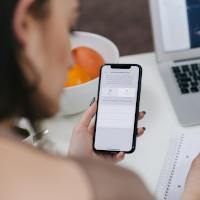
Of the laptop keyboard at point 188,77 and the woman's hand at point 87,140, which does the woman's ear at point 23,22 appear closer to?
the woman's hand at point 87,140

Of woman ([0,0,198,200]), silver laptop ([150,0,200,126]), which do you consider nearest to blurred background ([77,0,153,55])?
silver laptop ([150,0,200,126])

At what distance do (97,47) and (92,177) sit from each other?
0.68m

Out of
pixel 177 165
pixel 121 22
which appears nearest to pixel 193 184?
pixel 177 165

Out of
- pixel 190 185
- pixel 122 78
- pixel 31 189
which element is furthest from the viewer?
pixel 122 78

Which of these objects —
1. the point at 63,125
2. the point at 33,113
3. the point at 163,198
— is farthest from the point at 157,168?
the point at 33,113

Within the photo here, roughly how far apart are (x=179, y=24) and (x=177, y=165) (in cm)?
34

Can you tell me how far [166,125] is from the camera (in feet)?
2.97

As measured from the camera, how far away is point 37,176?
0.34 m

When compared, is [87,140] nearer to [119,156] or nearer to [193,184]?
[119,156]

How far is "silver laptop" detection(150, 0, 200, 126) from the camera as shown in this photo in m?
0.98

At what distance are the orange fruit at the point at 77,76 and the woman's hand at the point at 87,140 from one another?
0.10 meters

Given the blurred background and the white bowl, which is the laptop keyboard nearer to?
the white bowl

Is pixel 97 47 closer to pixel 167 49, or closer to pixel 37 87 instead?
pixel 167 49

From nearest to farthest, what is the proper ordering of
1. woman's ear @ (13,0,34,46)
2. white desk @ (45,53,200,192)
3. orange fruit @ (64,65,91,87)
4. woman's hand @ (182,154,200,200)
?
woman's ear @ (13,0,34,46)
woman's hand @ (182,154,200,200)
white desk @ (45,53,200,192)
orange fruit @ (64,65,91,87)
